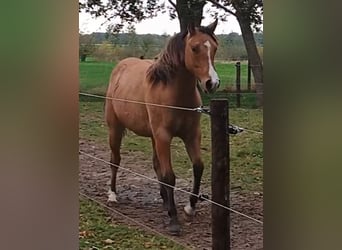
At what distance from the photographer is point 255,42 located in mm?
1575

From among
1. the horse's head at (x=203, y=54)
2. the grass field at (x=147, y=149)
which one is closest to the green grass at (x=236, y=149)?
the grass field at (x=147, y=149)

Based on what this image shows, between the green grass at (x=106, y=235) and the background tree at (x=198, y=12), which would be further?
the green grass at (x=106, y=235)

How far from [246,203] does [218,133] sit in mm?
231

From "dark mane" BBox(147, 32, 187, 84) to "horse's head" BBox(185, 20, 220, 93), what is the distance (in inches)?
0.8

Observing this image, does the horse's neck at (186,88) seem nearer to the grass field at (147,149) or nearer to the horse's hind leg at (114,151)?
the grass field at (147,149)

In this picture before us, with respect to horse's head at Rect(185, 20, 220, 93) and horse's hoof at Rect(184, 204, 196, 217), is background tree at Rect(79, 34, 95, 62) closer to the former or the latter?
horse's head at Rect(185, 20, 220, 93)

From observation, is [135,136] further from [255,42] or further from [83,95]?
[255,42]

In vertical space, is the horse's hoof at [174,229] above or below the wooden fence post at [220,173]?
below

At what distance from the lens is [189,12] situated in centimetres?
162

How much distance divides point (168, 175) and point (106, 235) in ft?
0.98

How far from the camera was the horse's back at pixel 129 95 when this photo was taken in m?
1.69

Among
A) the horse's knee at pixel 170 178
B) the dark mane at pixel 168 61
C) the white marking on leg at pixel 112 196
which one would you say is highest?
the dark mane at pixel 168 61
